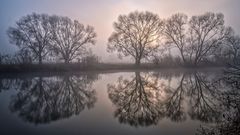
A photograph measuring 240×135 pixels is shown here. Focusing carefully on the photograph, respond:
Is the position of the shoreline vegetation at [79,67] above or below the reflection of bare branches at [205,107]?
above

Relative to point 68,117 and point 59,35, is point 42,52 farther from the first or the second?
point 68,117

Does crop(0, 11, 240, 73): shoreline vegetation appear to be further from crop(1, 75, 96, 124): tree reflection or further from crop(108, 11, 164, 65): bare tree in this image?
crop(1, 75, 96, 124): tree reflection

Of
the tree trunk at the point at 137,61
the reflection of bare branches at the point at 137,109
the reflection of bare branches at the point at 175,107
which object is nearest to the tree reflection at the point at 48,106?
the reflection of bare branches at the point at 137,109

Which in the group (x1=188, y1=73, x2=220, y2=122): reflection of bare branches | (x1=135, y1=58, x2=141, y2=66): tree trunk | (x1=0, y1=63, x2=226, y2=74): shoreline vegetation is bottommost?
(x1=188, y1=73, x2=220, y2=122): reflection of bare branches

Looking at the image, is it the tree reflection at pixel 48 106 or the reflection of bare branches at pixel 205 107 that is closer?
the reflection of bare branches at pixel 205 107

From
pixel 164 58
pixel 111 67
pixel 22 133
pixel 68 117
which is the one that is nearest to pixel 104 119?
pixel 68 117

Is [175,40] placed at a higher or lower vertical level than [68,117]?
higher

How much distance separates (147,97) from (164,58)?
131 ft

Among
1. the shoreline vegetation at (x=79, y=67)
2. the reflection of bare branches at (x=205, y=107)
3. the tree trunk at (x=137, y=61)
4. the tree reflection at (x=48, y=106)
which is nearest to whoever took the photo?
the reflection of bare branches at (x=205, y=107)

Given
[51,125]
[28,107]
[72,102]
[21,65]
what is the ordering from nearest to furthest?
1. [51,125]
2. [28,107]
3. [72,102]
4. [21,65]

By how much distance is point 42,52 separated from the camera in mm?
51500

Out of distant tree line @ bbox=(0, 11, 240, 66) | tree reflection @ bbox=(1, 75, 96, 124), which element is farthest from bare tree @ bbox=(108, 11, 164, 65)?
tree reflection @ bbox=(1, 75, 96, 124)

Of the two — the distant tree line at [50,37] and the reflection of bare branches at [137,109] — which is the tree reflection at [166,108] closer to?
the reflection of bare branches at [137,109]

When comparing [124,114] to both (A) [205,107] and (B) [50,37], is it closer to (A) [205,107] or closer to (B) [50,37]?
(A) [205,107]
